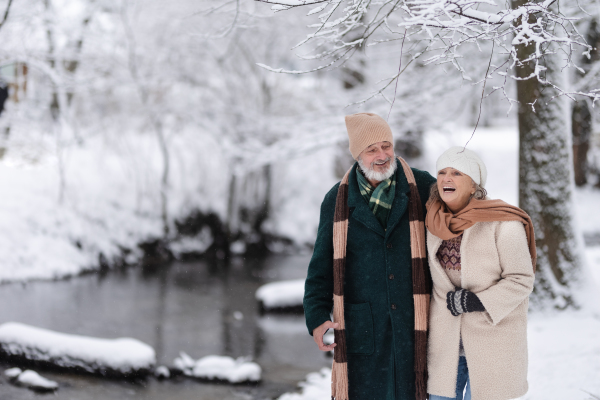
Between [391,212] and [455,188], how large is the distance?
30 centimetres

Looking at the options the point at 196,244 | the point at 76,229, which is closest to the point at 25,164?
the point at 76,229

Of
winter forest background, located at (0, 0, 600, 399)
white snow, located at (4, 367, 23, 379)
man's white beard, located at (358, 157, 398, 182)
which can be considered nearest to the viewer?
man's white beard, located at (358, 157, 398, 182)

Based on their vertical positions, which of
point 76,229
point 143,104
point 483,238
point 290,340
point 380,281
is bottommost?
point 290,340

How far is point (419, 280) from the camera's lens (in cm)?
219

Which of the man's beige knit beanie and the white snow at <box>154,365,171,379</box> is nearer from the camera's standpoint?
the man's beige knit beanie

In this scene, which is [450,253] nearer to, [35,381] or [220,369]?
[220,369]

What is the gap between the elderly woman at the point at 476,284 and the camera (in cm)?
200

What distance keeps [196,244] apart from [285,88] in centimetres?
476

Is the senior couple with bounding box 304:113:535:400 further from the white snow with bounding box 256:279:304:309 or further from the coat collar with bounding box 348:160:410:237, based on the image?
the white snow with bounding box 256:279:304:309

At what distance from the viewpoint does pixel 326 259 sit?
239cm

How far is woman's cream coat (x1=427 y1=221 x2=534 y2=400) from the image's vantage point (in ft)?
6.51

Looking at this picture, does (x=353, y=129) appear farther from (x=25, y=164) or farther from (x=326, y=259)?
(x=25, y=164)

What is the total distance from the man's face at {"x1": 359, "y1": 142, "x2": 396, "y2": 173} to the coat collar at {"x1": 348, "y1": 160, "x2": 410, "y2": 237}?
0.10 meters

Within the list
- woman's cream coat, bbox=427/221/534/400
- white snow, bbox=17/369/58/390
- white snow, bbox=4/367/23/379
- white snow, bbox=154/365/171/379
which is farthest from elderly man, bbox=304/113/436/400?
white snow, bbox=4/367/23/379
